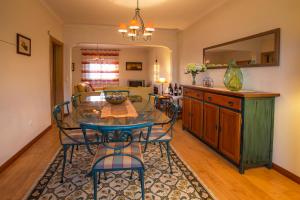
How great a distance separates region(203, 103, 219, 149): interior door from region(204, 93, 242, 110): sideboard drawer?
0.30ft

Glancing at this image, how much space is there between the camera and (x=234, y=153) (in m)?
2.64

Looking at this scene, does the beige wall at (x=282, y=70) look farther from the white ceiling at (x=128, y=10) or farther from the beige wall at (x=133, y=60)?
the beige wall at (x=133, y=60)

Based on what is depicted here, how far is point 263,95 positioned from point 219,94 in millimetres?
592

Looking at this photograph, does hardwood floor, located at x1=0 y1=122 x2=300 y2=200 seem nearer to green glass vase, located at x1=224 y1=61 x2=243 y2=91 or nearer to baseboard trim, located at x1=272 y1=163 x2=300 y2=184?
baseboard trim, located at x1=272 y1=163 x2=300 y2=184

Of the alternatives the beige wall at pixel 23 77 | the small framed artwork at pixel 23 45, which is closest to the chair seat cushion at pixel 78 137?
the beige wall at pixel 23 77

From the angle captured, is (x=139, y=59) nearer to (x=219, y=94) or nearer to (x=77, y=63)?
(x=77, y=63)

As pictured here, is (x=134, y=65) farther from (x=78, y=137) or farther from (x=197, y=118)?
(x=78, y=137)

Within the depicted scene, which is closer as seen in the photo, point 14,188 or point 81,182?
point 14,188

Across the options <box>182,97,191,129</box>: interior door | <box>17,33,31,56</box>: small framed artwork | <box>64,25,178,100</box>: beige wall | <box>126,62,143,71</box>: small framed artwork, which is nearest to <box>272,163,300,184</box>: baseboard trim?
<box>182,97,191,129</box>: interior door

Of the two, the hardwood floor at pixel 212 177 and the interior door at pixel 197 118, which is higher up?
the interior door at pixel 197 118

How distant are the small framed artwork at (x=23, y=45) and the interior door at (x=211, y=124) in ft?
9.33

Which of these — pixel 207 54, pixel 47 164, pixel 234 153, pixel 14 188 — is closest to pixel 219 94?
pixel 234 153

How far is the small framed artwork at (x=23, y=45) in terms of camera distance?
9.74 ft

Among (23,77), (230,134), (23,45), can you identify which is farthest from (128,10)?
(230,134)
